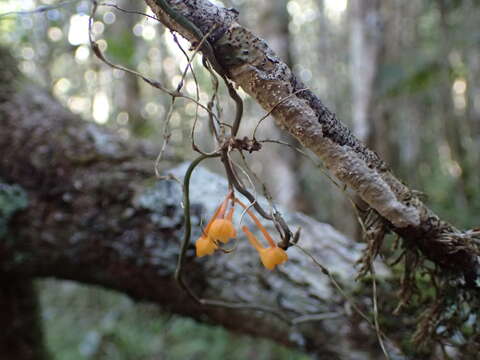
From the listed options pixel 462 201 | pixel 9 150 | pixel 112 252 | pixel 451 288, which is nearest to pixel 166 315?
pixel 112 252

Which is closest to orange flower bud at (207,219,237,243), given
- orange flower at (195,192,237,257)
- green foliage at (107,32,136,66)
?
orange flower at (195,192,237,257)

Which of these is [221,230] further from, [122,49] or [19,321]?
[122,49]

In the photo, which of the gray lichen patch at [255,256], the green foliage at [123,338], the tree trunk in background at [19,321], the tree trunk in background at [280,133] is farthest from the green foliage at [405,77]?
the tree trunk in background at [19,321]

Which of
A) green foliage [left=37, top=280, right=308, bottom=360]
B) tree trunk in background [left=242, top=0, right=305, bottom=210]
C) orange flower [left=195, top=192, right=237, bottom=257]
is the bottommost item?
green foliage [left=37, top=280, right=308, bottom=360]

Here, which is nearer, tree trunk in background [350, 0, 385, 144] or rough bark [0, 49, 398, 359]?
rough bark [0, 49, 398, 359]

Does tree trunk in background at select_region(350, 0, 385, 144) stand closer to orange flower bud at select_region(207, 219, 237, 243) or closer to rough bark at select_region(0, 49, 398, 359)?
rough bark at select_region(0, 49, 398, 359)

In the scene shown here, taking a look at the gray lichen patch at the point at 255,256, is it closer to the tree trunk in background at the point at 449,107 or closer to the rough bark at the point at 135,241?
the rough bark at the point at 135,241

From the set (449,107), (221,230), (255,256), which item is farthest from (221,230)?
(449,107)
